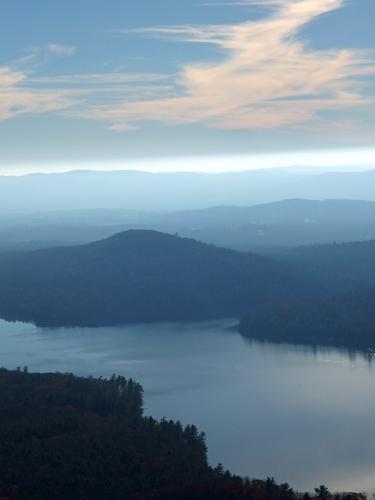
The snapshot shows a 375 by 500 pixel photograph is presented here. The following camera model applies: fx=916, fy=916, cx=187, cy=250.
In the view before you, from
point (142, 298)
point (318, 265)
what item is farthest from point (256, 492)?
point (318, 265)

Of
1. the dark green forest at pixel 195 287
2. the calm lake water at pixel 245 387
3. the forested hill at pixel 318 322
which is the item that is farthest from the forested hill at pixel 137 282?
the forested hill at pixel 318 322

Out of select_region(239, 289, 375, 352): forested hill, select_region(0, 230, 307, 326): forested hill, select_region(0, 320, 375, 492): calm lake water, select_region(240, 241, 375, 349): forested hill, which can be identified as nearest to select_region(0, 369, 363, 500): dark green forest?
select_region(0, 320, 375, 492): calm lake water

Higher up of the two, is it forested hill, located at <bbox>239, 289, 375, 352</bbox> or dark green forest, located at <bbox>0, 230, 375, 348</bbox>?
dark green forest, located at <bbox>0, 230, 375, 348</bbox>

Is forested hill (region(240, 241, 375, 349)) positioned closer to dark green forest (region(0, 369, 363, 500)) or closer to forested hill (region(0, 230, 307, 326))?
forested hill (region(0, 230, 307, 326))

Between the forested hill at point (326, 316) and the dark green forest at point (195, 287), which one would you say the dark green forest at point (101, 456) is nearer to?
the forested hill at point (326, 316)

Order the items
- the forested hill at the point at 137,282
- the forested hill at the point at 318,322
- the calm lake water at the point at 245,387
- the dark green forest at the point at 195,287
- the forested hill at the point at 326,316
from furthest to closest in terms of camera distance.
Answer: the forested hill at the point at 137,282 < the dark green forest at the point at 195,287 < the forested hill at the point at 326,316 < the forested hill at the point at 318,322 < the calm lake water at the point at 245,387

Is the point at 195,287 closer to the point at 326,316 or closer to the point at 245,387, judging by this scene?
the point at 326,316

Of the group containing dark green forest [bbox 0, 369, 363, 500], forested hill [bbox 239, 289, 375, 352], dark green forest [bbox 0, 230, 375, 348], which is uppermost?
dark green forest [bbox 0, 230, 375, 348]
